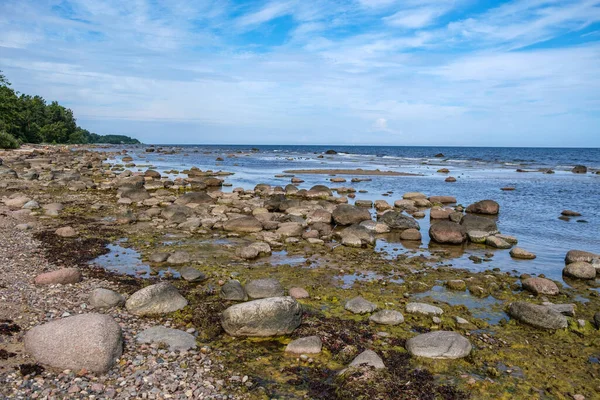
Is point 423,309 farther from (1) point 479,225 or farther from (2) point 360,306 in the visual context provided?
(1) point 479,225

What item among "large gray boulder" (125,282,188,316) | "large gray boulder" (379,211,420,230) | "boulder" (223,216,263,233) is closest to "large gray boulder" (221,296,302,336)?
"large gray boulder" (125,282,188,316)

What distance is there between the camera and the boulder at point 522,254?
15945 mm

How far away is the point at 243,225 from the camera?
19328mm

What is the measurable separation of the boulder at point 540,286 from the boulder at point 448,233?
5.78 metres

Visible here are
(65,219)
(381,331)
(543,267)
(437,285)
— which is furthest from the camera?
(65,219)

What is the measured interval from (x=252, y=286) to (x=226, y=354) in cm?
330

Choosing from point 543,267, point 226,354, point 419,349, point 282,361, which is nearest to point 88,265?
point 226,354

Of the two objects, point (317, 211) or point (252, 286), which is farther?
point (317, 211)

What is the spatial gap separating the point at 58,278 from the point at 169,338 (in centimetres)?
444

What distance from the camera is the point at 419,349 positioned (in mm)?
8164

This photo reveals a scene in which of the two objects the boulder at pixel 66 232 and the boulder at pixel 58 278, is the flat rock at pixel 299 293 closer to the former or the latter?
the boulder at pixel 58 278

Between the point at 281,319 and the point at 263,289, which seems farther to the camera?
the point at 263,289

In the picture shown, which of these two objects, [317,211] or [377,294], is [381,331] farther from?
[317,211]

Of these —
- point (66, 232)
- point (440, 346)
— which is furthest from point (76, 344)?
point (66, 232)
